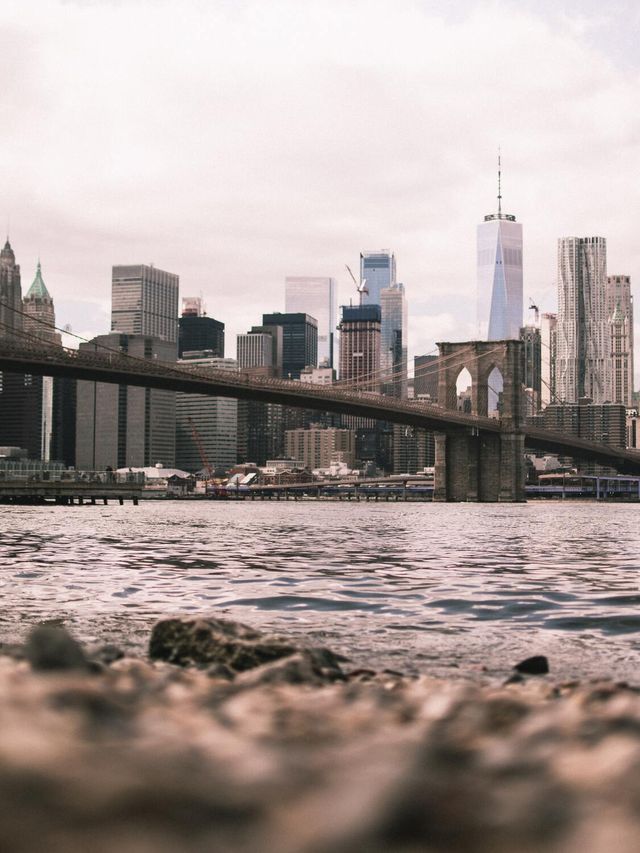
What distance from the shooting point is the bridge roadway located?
2586 inches

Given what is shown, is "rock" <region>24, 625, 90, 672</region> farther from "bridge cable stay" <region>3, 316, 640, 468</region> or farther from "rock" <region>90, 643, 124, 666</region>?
"bridge cable stay" <region>3, 316, 640, 468</region>

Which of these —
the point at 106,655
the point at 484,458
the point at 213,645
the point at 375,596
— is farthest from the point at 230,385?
the point at 106,655

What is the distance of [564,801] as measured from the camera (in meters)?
2.50

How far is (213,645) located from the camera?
711 cm

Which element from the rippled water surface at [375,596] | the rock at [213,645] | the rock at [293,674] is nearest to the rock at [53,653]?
the rock at [293,674]

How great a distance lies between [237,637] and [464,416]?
91.0 meters

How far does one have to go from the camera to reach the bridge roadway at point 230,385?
216 feet

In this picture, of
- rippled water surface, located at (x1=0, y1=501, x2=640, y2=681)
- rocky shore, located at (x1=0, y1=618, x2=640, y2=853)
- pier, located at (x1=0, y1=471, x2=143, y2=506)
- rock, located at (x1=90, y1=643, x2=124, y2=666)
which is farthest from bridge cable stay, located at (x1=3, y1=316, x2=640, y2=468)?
rocky shore, located at (x1=0, y1=618, x2=640, y2=853)

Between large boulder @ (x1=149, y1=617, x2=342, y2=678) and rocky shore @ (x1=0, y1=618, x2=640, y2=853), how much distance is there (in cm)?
219

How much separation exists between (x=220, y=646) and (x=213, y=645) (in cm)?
8

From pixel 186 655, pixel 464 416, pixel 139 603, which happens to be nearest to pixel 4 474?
pixel 464 416

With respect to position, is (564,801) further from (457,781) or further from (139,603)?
(139,603)

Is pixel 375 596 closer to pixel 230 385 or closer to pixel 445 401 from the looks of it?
pixel 230 385

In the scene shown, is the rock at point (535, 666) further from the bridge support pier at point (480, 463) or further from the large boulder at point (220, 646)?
the bridge support pier at point (480, 463)
